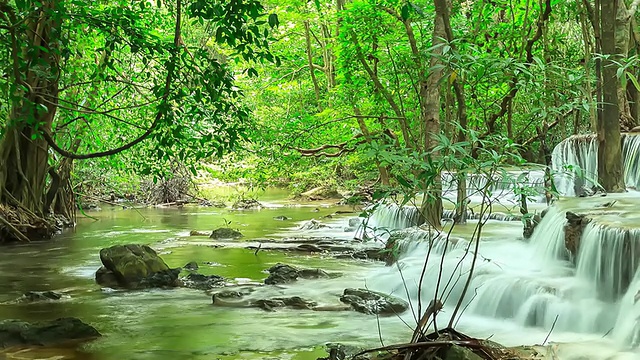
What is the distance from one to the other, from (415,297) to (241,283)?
8.80 ft

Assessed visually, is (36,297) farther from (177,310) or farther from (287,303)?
(287,303)

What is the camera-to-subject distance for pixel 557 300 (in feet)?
24.4

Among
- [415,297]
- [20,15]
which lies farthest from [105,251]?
[415,297]

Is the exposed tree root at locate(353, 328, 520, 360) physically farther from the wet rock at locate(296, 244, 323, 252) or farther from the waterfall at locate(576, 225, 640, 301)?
the wet rock at locate(296, 244, 323, 252)

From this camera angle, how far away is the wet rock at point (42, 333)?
655 cm

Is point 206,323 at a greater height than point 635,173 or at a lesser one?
lesser

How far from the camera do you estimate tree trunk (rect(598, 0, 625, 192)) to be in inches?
390

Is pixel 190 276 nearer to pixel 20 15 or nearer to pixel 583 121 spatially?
pixel 20 15

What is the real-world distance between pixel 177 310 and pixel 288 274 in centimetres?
228

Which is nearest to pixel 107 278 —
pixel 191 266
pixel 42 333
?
pixel 191 266

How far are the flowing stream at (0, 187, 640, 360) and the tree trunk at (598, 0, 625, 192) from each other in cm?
79

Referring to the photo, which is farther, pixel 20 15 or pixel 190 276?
pixel 190 276

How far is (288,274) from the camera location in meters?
10.3

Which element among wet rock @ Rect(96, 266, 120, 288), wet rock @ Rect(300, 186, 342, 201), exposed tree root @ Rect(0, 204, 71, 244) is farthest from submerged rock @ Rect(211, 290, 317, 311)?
wet rock @ Rect(300, 186, 342, 201)
